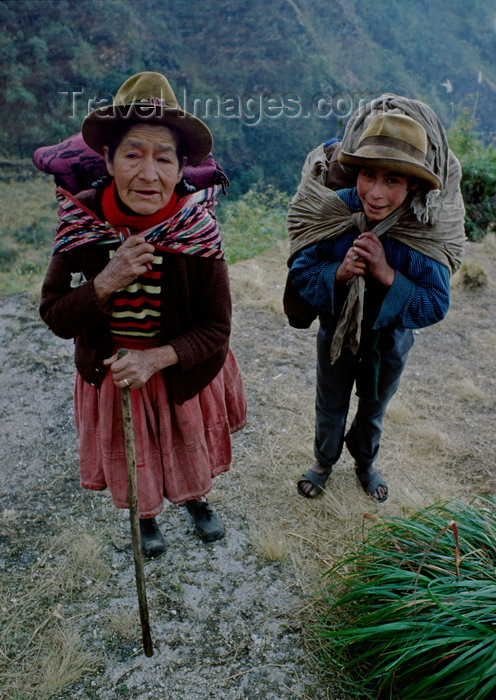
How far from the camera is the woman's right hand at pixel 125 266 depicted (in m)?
1.58

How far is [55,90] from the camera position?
123ft

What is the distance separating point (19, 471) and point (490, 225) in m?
7.77

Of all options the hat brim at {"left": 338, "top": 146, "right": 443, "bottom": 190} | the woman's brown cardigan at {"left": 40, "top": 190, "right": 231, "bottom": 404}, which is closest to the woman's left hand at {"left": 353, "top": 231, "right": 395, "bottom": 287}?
the hat brim at {"left": 338, "top": 146, "right": 443, "bottom": 190}

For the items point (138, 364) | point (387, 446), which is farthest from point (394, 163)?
point (387, 446)

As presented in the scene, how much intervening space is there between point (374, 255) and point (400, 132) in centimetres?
43

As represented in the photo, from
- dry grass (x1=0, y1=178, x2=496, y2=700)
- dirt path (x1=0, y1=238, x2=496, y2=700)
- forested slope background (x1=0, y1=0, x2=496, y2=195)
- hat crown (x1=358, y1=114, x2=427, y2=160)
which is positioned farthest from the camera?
forested slope background (x1=0, y1=0, x2=496, y2=195)

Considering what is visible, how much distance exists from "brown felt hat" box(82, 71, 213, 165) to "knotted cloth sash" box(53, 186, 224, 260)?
0.22 meters

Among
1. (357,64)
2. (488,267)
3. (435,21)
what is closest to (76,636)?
(488,267)

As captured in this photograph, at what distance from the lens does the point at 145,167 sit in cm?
157

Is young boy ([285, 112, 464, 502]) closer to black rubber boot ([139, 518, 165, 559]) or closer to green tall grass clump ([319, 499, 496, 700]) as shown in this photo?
green tall grass clump ([319, 499, 496, 700])

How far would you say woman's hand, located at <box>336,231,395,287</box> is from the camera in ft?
6.18

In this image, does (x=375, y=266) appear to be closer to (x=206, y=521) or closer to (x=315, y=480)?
(x=315, y=480)

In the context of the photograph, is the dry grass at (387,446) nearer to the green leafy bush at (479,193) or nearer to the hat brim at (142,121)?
the hat brim at (142,121)

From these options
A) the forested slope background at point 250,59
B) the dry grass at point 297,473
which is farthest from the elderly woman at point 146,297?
the forested slope background at point 250,59
